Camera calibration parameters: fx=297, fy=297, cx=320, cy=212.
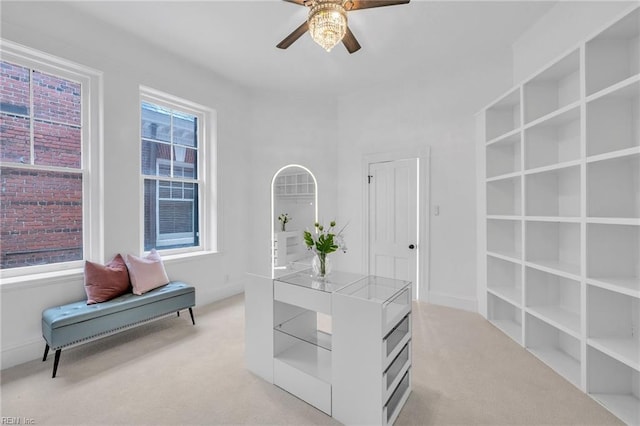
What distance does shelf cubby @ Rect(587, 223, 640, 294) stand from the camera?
6.59 feet

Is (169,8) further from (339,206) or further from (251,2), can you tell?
(339,206)

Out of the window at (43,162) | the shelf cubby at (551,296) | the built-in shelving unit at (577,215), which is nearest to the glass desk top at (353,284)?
the built-in shelving unit at (577,215)

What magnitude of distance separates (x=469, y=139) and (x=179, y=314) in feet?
13.7

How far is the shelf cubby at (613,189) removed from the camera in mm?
2004

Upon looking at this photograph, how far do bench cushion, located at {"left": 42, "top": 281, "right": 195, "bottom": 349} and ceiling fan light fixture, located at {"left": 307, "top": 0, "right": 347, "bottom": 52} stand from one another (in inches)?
109

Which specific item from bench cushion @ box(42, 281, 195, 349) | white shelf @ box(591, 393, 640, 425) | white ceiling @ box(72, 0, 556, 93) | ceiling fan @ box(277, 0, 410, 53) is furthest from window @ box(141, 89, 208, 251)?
white shelf @ box(591, 393, 640, 425)

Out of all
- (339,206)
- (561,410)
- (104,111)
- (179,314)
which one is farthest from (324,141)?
(561,410)

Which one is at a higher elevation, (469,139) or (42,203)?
(469,139)

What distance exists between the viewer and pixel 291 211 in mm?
4859

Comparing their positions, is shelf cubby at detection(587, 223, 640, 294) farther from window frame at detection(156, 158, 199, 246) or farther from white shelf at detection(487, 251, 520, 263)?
window frame at detection(156, 158, 199, 246)

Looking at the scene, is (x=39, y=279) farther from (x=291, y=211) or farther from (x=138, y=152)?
(x=291, y=211)

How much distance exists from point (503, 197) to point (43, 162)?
15.2 feet

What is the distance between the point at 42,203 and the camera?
2707 mm

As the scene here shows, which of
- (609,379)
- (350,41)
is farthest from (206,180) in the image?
(609,379)
